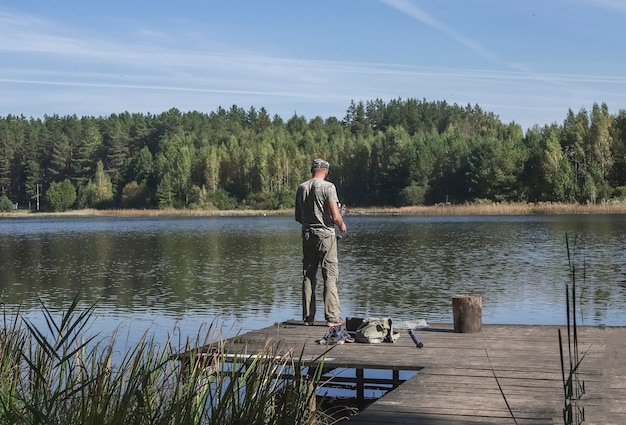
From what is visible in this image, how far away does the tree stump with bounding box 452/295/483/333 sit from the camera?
8.45 meters

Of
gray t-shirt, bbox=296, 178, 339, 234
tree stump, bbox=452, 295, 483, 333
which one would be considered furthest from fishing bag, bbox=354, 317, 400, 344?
gray t-shirt, bbox=296, 178, 339, 234

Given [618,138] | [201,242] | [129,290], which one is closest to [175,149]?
[618,138]

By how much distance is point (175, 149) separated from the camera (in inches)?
4456

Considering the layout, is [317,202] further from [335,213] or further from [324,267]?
[324,267]

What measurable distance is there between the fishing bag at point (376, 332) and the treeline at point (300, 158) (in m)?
61.5

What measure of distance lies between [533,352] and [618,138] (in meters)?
70.4

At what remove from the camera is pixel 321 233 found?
912 cm

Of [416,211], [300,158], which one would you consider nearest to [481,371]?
[416,211]

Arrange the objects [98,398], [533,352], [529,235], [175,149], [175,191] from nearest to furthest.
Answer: [98,398], [533,352], [529,235], [175,191], [175,149]

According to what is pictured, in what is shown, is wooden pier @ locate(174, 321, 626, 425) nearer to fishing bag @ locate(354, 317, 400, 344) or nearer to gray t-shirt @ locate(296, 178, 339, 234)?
fishing bag @ locate(354, 317, 400, 344)

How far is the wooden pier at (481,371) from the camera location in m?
5.21

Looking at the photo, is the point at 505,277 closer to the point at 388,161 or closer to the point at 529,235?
the point at 529,235

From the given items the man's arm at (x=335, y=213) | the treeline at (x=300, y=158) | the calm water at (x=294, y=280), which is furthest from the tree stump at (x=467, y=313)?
the treeline at (x=300, y=158)

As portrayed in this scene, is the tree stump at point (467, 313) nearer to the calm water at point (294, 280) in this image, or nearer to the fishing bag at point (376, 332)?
the fishing bag at point (376, 332)
